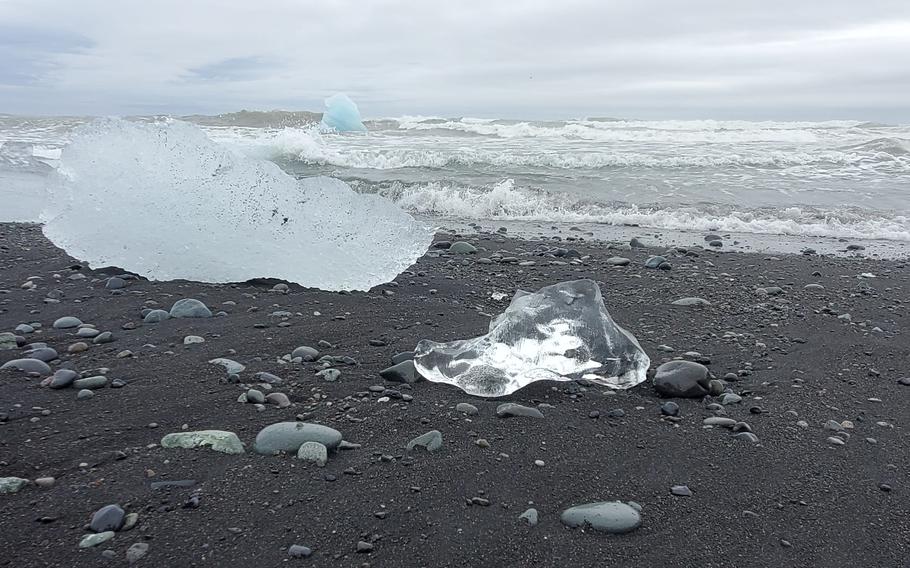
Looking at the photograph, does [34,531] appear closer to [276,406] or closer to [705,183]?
[276,406]

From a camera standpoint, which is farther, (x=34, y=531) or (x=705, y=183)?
(x=705, y=183)

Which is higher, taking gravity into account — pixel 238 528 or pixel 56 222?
pixel 56 222

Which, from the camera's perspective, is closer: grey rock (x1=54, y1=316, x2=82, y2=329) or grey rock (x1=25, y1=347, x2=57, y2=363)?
grey rock (x1=25, y1=347, x2=57, y2=363)

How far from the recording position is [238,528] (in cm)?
158

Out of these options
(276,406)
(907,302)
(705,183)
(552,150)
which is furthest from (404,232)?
(552,150)

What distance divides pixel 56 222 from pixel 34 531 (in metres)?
3.01

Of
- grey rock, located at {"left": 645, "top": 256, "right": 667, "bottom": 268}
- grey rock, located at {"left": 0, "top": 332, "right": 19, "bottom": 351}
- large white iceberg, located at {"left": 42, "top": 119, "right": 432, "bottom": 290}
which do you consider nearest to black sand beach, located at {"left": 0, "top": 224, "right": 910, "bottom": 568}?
grey rock, located at {"left": 0, "top": 332, "right": 19, "bottom": 351}

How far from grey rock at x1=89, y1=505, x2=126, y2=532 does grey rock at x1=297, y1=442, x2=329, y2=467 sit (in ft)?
1.67

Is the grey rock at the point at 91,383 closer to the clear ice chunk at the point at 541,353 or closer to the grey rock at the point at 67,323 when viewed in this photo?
the grey rock at the point at 67,323

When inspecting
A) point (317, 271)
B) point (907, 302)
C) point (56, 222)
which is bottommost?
point (907, 302)

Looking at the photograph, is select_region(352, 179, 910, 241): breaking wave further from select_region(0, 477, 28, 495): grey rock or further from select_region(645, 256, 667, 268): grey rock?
select_region(0, 477, 28, 495): grey rock

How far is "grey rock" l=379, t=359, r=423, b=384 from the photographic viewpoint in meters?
2.56

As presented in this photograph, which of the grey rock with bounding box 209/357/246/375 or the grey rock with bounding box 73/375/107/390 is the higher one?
the grey rock with bounding box 73/375/107/390

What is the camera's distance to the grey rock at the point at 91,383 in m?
2.33
